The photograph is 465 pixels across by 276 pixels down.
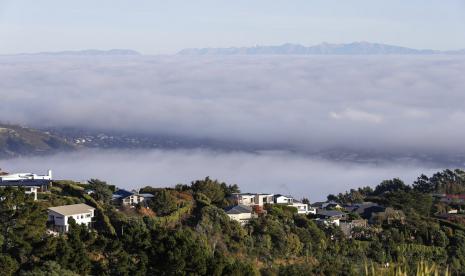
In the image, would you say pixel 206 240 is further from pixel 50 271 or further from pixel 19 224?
pixel 50 271

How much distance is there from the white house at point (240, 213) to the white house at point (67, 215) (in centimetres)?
473

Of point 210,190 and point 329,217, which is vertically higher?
point 210,190

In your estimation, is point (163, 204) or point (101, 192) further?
point (101, 192)

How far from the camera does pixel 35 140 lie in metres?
95.9

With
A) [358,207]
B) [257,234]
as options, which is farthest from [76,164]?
[257,234]

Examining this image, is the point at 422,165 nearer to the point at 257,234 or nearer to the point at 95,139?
the point at 95,139

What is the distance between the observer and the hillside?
9050 cm

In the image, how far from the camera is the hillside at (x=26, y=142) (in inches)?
3563

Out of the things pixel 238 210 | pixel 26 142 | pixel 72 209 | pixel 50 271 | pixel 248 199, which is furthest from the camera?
pixel 26 142

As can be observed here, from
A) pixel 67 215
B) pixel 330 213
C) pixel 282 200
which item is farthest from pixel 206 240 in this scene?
pixel 282 200

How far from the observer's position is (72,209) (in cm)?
2430

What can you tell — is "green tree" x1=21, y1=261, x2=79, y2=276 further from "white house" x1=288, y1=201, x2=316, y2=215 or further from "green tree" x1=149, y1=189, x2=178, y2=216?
"white house" x1=288, y1=201, x2=316, y2=215

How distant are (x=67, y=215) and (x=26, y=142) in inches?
2834

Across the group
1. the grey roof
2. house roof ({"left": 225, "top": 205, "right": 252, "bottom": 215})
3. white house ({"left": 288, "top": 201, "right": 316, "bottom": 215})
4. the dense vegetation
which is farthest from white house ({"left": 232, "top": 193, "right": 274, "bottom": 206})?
house roof ({"left": 225, "top": 205, "right": 252, "bottom": 215})
